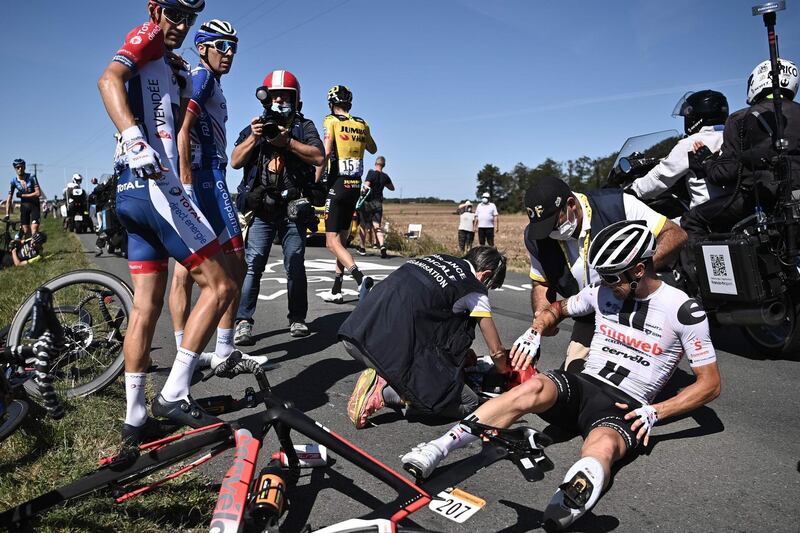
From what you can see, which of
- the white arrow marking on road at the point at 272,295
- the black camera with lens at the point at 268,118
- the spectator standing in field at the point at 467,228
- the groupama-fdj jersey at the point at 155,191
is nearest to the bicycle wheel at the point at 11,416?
the groupama-fdj jersey at the point at 155,191

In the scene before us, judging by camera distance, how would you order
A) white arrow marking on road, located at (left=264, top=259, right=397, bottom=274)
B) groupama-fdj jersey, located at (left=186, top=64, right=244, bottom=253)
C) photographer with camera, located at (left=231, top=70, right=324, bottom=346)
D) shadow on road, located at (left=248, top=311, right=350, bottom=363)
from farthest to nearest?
white arrow marking on road, located at (left=264, top=259, right=397, bottom=274)
shadow on road, located at (left=248, top=311, right=350, bottom=363)
photographer with camera, located at (left=231, top=70, right=324, bottom=346)
groupama-fdj jersey, located at (left=186, top=64, right=244, bottom=253)

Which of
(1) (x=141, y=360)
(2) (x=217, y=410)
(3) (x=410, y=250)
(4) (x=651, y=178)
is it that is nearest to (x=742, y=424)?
(4) (x=651, y=178)

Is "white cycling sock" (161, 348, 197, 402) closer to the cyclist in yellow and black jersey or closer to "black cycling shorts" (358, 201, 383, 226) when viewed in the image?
the cyclist in yellow and black jersey

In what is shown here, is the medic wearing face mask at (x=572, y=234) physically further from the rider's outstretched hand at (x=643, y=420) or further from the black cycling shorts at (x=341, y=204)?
the black cycling shorts at (x=341, y=204)

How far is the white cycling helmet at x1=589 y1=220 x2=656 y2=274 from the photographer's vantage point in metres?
3.28

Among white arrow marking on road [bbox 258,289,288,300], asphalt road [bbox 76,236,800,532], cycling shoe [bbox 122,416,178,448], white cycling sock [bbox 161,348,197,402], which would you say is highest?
white cycling sock [bbox 161,348,197,402]

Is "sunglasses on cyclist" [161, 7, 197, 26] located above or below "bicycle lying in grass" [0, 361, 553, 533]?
above

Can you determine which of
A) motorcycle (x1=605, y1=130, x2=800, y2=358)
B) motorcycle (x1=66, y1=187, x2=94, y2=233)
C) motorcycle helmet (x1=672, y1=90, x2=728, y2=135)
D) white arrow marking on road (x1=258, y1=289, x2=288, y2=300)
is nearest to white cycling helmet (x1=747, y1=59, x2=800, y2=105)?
motorcycle helmet (x1=672, y1=90, x2=728, y2=135)

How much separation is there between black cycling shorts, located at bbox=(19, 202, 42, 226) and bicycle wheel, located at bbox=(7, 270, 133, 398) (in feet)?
44.1

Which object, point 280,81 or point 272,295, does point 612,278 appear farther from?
point 272,295

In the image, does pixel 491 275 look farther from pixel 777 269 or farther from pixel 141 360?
pixel 777 269

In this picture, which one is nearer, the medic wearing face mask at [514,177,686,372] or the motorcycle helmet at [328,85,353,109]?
the medic wearing face mask at [514,177,686,372]

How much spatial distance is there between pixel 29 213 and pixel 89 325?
13.9 m

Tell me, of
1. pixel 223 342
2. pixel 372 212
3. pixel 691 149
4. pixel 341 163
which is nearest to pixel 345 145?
pixel 341 163
